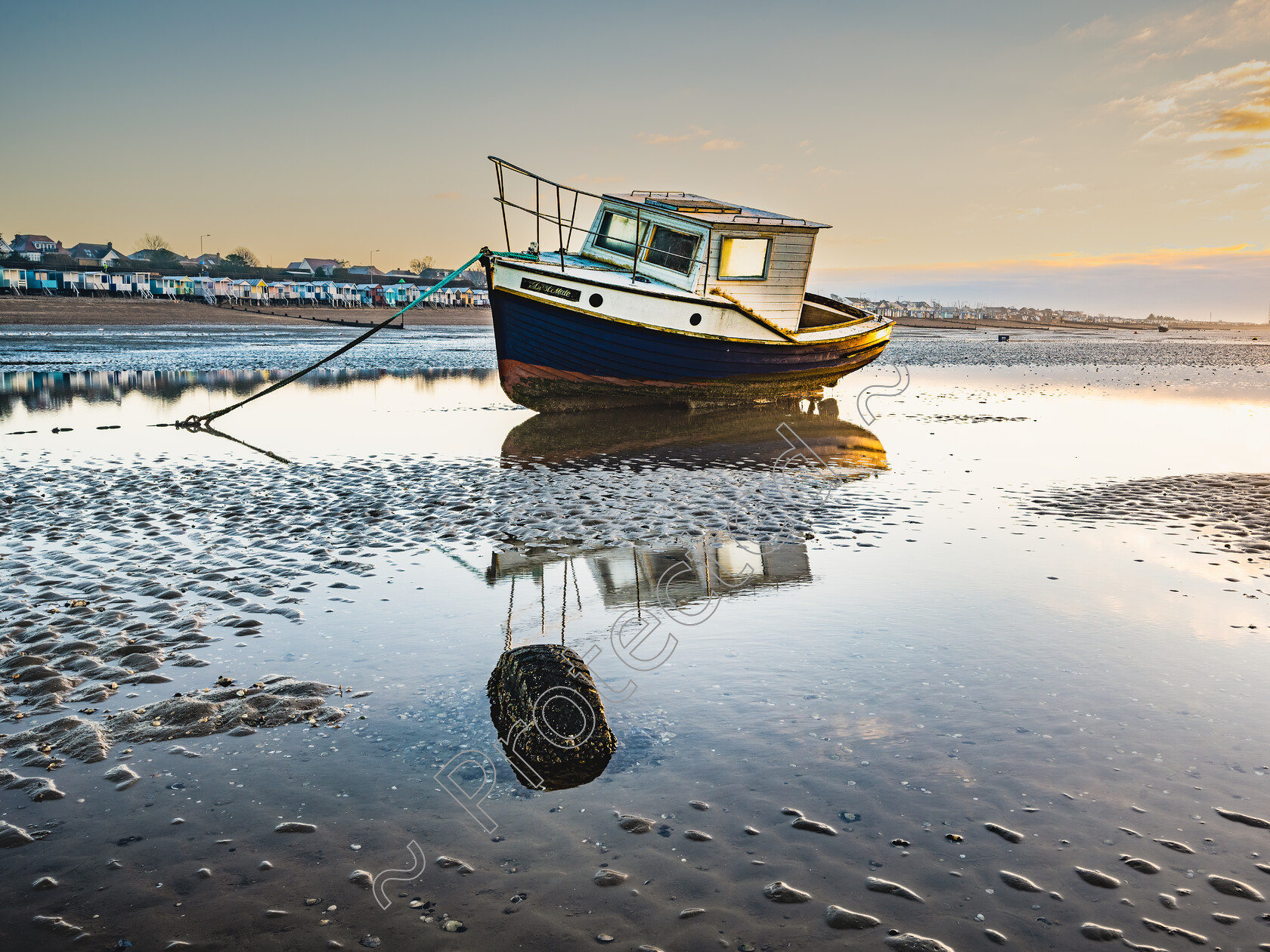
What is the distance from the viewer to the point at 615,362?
17766 mm

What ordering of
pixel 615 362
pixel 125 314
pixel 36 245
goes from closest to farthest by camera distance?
pixel 615 362 → pixel 125 314 → pixel 36 245

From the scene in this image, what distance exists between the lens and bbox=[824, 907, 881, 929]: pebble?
3035mm

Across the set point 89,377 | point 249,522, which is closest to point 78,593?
point 249,522

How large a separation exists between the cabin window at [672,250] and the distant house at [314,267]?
140 metres

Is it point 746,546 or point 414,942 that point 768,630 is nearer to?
point 746,546

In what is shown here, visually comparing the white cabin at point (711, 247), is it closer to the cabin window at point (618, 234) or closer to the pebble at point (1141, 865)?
the cabin window at point (618, 234)

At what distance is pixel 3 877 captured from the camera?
3234 mm

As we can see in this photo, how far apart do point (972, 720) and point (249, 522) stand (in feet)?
23.9

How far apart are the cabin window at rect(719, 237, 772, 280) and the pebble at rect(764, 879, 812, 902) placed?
1641cm

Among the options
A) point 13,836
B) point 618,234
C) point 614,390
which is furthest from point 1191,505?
point 618,234

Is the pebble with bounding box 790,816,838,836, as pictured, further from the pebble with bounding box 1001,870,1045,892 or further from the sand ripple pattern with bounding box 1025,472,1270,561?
the sand ripple pattern with bounding box 1025,472,1270,561

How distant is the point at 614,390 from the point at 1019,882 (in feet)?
51.8

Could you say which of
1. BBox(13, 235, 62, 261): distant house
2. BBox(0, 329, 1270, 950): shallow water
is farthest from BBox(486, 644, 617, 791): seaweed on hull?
BBox(13, 235, 62, 261): distant house

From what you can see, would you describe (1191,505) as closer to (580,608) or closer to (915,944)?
(580,608)
